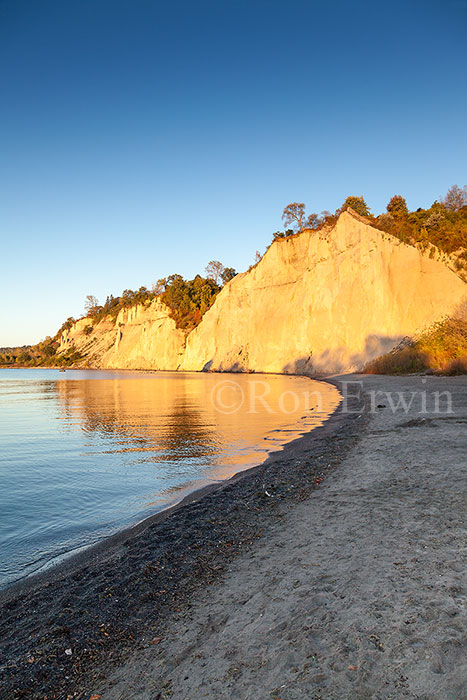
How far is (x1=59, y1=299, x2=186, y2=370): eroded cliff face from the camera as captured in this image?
80.9 metres

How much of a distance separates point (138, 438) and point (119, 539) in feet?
26.0

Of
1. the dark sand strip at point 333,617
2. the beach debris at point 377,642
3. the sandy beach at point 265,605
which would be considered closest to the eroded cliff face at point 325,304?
the sandy beach at point 265,605

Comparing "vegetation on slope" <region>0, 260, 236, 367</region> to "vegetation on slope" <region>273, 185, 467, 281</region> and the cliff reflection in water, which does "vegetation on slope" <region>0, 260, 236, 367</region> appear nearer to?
"vegetation on slope" <region>273, 185, 467, 281</region>

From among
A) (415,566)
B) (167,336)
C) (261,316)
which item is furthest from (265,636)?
(167,336)

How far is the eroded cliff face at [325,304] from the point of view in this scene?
3656 cm

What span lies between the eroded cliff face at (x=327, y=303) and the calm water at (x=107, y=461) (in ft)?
69.8

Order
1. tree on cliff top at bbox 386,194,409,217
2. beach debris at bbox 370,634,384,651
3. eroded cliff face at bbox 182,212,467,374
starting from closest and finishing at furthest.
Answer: beach debris at bbox 370,634,384,651, eroded cliff face at bbox 182,212,467,374, tree on cliff top at bbox 386,194,409,217

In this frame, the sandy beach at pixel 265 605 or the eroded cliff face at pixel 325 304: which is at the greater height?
the eroded cliff face at pixel 325 304

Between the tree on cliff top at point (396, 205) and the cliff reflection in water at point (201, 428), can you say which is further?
the tree on cliff top at point (396, 205)

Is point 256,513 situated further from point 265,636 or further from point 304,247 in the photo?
point 304,247

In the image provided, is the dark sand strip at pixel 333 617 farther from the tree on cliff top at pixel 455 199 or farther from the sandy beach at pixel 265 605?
the tree on cliff top at pixel 455 199

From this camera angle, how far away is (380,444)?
29.6ft

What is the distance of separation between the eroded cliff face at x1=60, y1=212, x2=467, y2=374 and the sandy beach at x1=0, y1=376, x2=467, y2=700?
33.2 meters

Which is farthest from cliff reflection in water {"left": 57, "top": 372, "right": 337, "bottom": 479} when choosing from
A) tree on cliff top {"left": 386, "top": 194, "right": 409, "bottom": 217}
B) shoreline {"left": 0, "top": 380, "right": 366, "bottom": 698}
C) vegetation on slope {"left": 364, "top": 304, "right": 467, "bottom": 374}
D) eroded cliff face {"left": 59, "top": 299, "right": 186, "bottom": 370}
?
eroded cliff face {"left": 59, "top": 299, "right": 186, "bottom": 370}
